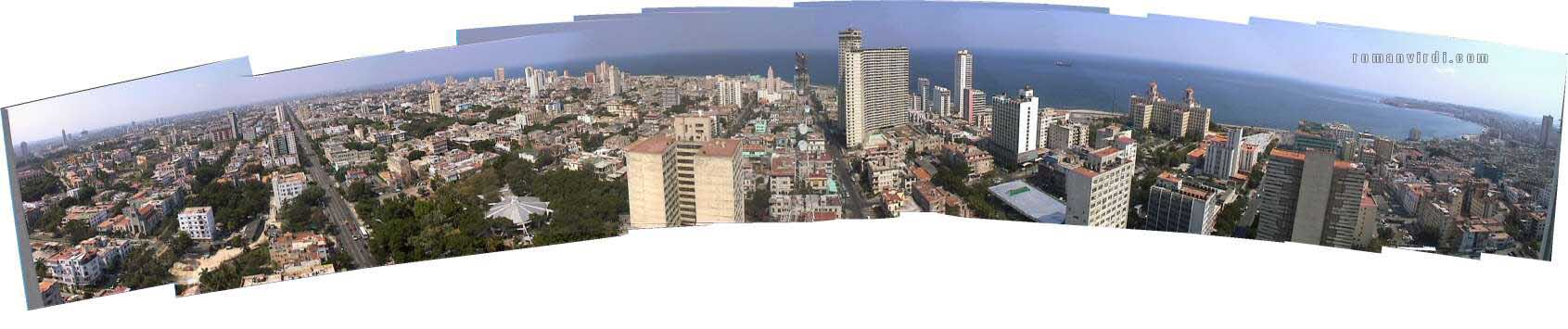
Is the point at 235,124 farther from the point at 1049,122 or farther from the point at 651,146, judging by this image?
the point at 1049,122

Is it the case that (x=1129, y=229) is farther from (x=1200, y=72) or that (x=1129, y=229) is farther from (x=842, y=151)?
(x=842, y=151)

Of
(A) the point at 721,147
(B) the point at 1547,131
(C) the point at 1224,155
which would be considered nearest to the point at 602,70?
(A) the point at 721,147

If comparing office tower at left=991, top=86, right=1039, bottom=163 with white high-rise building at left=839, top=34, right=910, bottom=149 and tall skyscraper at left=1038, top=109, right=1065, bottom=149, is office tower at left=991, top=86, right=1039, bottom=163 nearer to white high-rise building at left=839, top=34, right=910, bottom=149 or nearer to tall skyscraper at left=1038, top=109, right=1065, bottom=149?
tall skyscraper at left=1038, top=109, right=1065, bottom=149

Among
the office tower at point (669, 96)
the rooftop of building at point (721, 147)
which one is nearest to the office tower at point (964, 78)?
the rooftop of building at point (721, 147)

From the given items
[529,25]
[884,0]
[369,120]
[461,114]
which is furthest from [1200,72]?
[369,120]

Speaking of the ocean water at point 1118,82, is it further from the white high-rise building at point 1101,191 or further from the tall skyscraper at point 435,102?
the tall skyscraper at point 435,102
